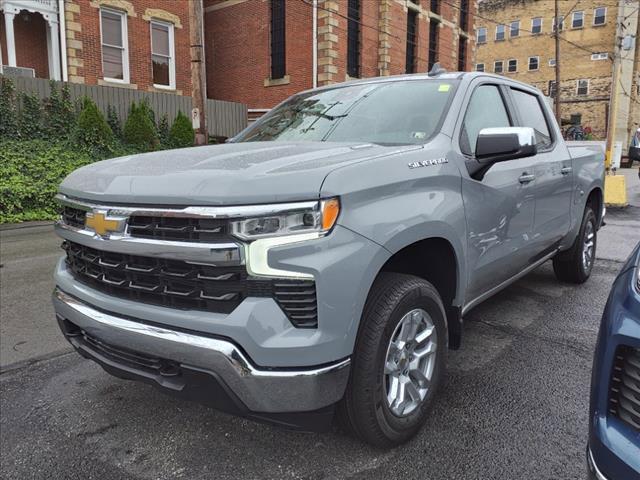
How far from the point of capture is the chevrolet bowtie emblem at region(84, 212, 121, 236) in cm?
223

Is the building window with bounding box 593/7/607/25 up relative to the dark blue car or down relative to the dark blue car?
up

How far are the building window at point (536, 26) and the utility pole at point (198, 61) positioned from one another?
51.1 meters

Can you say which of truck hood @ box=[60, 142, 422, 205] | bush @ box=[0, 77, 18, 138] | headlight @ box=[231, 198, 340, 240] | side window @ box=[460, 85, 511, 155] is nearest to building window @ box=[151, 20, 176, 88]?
bush @ box=[0, 77, 18, 138]

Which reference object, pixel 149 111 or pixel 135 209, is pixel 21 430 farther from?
pixel 149 111

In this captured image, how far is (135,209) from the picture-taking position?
2160 millimetres

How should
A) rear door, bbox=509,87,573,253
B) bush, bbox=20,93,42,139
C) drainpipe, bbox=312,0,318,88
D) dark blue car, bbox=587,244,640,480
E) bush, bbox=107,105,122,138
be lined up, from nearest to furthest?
dark blue car, bbox=587,244,640,480, rear door, bbox=509,87,573,253, bush, bbox=20,93,42,139, bush, bbox=107,105,122,138, drainpipe, bbox=312,0,318,88

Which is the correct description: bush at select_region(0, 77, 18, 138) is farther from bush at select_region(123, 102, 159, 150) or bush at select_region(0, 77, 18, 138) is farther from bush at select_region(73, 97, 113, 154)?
bush at select_region(123, 102, 159, 150)

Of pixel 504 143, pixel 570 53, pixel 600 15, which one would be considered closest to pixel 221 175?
pixel 504 143

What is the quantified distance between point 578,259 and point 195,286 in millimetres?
4363

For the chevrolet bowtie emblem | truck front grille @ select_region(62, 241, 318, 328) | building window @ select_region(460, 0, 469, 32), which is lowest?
truck front grille @ select_region(62, 241, 318, 328)

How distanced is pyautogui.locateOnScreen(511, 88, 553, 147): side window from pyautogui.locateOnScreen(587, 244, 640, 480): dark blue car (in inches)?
102

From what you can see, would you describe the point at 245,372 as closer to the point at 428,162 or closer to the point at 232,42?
the point at 428,162

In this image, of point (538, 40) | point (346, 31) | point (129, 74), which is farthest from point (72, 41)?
point (538, 40)

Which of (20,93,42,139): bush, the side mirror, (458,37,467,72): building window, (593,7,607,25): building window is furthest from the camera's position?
(593,7,607,25): building window
